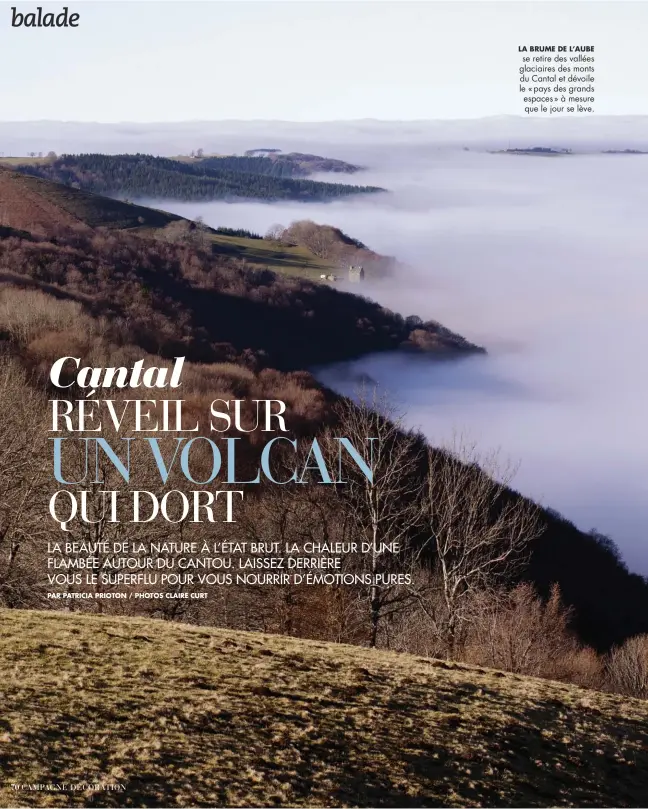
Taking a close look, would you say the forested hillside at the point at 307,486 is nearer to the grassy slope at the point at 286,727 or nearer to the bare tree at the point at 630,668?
the bare tree at the point at 630,668

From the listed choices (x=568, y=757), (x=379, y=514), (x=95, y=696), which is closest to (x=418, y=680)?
(x=568, y=757)

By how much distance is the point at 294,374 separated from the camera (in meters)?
102

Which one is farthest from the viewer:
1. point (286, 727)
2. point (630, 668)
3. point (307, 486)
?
point (630, 668)

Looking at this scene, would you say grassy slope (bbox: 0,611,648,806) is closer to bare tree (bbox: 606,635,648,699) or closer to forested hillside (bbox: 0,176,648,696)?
forested hillside (bbox: 0,176,648,696)

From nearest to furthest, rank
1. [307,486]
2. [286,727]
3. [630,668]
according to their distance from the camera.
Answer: [286,727]
[307,486]
[630,668]

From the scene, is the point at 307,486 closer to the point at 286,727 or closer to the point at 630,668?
the point at 630,668

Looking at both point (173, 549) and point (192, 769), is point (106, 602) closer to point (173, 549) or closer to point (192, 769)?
point (173, 549)

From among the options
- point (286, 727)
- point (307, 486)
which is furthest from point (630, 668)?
point (286, 727)

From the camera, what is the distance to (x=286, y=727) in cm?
1384

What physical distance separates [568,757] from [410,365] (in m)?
131

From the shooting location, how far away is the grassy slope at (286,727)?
39.5ft

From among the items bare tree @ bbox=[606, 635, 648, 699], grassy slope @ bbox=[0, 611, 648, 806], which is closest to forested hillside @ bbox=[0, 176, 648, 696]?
bare tree @ bbox=[606, 635, 648, 699]

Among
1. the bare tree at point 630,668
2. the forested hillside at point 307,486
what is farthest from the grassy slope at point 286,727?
the bare tree at point 630,668

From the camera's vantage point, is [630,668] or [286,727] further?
[630,668]
